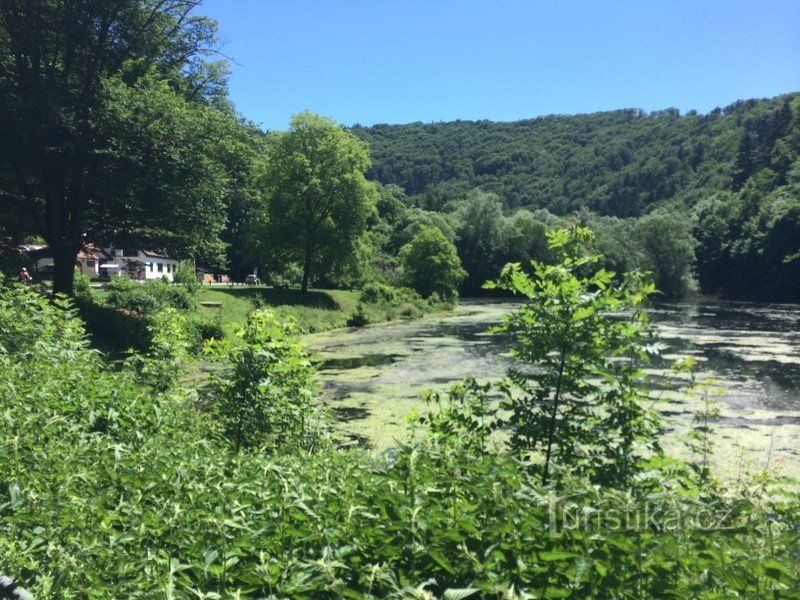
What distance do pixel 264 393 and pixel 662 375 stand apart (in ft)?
31.4

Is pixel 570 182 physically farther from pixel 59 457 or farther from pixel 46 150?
pixel 59 457

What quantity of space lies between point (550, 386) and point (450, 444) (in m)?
0.79

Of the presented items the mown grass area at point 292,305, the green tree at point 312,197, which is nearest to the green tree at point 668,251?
the green tree at point 312,197

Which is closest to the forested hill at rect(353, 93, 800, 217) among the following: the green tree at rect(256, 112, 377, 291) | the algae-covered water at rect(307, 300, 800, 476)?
the green tree at rect(256, 112, 377, 291)

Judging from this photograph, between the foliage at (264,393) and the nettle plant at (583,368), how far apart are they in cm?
278

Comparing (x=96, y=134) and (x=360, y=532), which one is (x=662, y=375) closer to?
(x=360, y=532)

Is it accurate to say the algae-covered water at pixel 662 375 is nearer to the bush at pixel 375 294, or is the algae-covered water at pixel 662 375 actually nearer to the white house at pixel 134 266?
the bush at pixel 375 294

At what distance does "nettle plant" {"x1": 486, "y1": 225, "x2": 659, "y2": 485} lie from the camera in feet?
12.4

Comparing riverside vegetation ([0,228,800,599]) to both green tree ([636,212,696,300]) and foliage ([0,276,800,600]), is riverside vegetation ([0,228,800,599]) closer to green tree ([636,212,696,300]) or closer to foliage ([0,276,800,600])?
foliage ([0,276,800,600])

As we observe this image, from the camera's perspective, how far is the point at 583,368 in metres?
3.99

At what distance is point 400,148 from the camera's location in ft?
581

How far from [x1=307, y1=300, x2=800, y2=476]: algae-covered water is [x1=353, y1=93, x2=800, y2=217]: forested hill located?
7700 centimetres

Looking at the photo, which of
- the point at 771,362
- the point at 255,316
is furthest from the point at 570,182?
the point at 255,316

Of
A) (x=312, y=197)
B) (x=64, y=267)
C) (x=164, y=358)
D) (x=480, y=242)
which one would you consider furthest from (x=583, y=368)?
(x=480, y=242)
